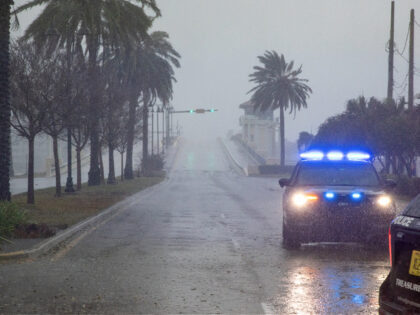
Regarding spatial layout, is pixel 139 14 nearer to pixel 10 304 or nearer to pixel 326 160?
pixel 326 160

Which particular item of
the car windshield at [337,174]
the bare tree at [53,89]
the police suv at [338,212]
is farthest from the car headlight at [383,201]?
the bare tree at [53,89]

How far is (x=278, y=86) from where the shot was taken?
271 feet

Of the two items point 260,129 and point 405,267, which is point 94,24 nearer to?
point 405,267

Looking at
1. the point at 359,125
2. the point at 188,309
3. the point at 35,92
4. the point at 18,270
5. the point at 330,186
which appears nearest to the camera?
the point at 188,309

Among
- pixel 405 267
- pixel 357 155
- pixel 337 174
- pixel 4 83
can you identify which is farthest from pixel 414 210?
pixel 4 83

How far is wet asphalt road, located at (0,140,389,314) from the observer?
863cm

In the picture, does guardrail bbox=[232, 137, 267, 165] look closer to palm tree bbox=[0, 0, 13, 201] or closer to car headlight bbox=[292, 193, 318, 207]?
palm tree bbox=[0, 0, 13, 201]

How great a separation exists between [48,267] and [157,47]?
153ft

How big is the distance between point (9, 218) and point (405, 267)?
1156 cm

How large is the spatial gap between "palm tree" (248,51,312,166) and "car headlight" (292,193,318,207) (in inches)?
2740

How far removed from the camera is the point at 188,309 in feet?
27.6

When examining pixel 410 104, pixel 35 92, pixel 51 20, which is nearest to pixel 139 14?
pixel 51 20

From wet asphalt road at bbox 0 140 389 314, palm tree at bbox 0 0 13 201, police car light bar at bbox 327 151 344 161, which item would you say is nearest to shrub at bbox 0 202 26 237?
wet asphalt road at bbox 0 140 389 314

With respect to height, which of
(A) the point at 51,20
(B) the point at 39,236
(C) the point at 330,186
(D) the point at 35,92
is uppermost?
(A) the point at 51,20
